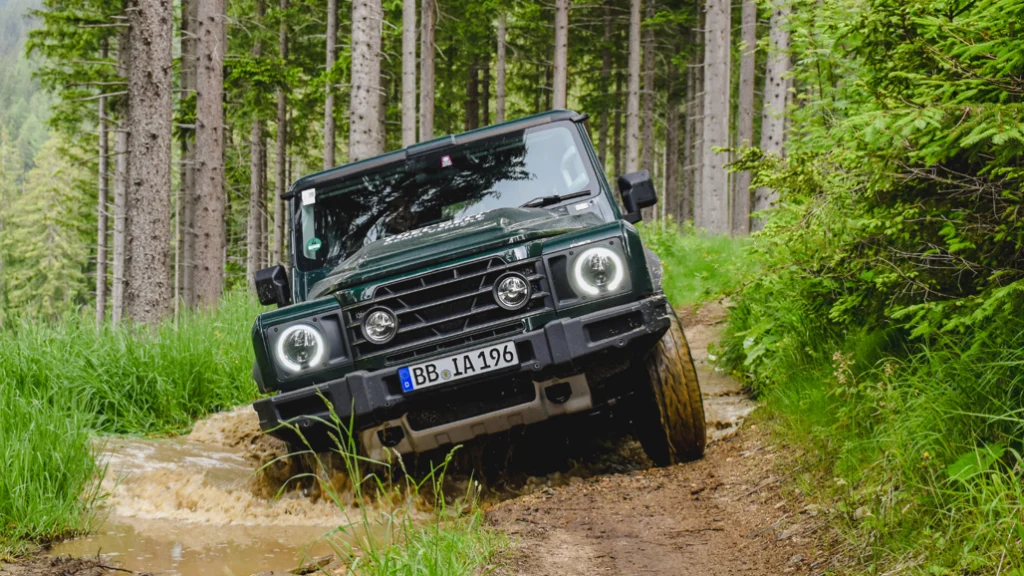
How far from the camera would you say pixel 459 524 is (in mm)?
3117

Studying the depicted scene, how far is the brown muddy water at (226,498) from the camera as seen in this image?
3.66m

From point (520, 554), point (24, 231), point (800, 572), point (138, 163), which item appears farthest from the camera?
point (24, 231)

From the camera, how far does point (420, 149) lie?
5.13m

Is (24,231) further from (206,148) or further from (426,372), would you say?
(426,372)

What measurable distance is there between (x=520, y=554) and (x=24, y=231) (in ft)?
201

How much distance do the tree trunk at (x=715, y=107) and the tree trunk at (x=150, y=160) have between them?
11605 millimetres

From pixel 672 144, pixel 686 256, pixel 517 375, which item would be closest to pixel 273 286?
pixel 517 375

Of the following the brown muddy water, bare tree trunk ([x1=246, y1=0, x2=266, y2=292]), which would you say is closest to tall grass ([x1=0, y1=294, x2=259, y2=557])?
the brown muddy water

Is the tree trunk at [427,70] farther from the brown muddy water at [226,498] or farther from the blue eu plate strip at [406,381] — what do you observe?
the blue eu plate strip at [406,381]

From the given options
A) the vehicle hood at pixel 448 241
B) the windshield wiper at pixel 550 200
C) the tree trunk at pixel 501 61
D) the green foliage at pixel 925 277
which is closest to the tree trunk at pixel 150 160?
the vehicle hood at pixel 448 241

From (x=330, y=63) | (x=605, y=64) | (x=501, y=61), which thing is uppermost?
(x=605, y=64)

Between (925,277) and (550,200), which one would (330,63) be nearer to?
(550,200)

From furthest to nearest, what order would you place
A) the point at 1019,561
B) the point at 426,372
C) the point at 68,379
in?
the point at 68,379 → the point at 426,372 → the point at 1019,561

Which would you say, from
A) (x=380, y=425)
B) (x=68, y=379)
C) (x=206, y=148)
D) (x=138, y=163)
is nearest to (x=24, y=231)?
(x=206, y=148)
